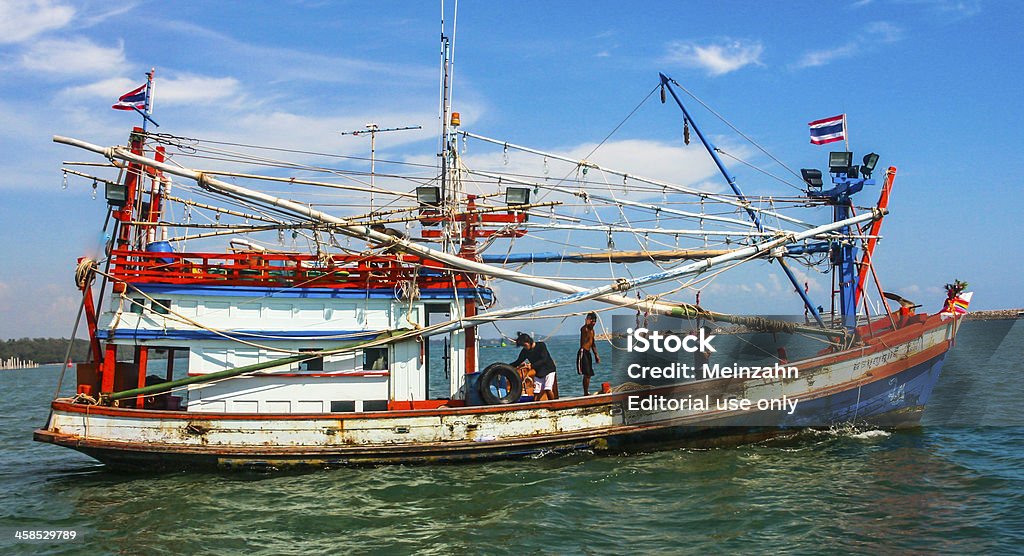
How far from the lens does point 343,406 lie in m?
14.5

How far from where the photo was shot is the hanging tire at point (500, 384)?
46.4 ft

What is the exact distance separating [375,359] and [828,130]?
1168 cm

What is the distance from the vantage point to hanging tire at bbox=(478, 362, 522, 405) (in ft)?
46.4

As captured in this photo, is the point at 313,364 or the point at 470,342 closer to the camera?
the point at 313,364

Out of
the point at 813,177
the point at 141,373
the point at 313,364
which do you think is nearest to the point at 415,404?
the point at 313,364

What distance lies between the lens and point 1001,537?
387 inches

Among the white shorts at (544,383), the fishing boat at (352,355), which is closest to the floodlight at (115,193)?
the fishing boat at (352,355)

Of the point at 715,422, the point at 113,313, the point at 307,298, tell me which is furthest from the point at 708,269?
the point at 113,313

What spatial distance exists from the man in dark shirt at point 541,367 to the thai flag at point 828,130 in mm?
8438

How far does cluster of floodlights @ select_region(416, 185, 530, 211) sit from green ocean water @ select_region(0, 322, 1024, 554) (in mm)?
5040

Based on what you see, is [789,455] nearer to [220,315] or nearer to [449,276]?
[449,276]

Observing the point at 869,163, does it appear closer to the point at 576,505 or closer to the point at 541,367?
the point at 541,367

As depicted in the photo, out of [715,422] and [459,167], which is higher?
[459,167]

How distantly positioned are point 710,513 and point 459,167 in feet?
28.5
